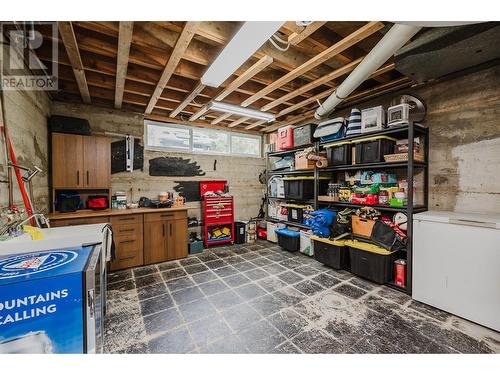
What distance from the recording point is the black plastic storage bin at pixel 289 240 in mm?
4246

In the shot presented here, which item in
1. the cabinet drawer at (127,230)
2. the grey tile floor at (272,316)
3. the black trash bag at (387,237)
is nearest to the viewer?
the grey tile floor at (272,316)

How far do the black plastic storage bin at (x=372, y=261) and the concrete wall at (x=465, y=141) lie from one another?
1042 millimetres

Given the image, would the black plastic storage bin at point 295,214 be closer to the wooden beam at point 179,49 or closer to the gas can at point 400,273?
the gas can at point 400,273

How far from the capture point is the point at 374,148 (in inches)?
122

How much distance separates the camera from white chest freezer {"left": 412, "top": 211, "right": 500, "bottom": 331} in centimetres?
Answer: 203

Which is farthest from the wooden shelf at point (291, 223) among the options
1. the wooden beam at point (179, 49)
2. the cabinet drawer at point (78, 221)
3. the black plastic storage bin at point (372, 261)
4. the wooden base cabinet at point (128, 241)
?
the wooden beam at point (179, 49)

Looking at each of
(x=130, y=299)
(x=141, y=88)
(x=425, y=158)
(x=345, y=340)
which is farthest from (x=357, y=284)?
(x=141, y=88)

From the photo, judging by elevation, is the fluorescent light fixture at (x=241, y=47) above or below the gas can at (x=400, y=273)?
above

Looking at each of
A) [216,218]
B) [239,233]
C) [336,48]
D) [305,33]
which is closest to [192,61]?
[305,33]

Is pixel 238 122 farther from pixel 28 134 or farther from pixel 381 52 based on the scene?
pixel 28 134

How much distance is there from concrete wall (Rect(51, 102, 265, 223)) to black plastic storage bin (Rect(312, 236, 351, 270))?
8.90ft

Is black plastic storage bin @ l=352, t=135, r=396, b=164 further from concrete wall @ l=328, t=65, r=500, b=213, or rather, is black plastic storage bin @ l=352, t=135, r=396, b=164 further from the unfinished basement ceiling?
the unfinished basement ceiling

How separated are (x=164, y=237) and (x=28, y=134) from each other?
7.62ft

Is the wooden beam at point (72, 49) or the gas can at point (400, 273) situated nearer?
the wooden beam at point (72, 49)
